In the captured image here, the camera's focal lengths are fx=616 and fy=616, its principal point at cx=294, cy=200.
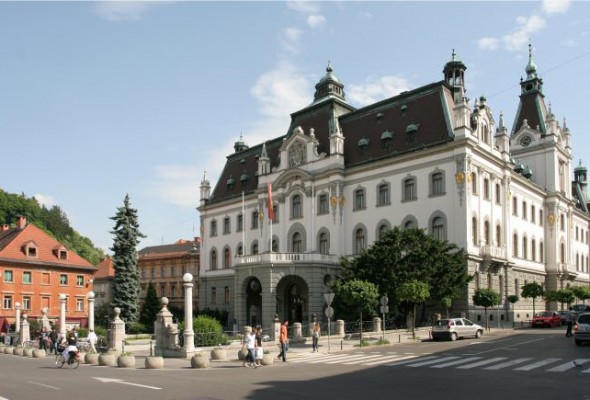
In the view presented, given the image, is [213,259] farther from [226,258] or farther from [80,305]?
[80,305]

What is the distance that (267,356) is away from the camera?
27.0 meters

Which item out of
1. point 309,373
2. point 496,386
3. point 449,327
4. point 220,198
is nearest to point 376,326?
point 449,327

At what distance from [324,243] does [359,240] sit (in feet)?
12.5

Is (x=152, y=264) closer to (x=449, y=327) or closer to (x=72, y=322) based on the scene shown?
(x=72, y=322)

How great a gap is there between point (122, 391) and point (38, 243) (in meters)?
57.1

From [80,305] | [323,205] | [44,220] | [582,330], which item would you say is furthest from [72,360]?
[44,220]

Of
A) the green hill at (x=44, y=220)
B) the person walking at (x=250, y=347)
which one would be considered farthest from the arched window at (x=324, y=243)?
the green hill at (x=44, y=220)

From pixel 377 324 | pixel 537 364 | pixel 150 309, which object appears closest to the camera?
pixel 537 364

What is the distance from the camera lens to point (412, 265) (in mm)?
44594

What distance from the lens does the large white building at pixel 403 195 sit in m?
50.9

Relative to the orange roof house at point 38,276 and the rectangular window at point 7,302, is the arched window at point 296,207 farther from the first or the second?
the rectangular window at point 7,302

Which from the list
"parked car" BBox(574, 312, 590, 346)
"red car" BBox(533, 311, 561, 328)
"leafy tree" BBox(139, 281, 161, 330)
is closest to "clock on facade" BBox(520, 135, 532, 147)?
"red car" BBox(533, 311, 561, 328)

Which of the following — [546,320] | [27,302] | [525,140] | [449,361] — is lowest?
[546,320]

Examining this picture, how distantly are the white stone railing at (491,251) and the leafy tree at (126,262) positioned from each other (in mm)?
31242
